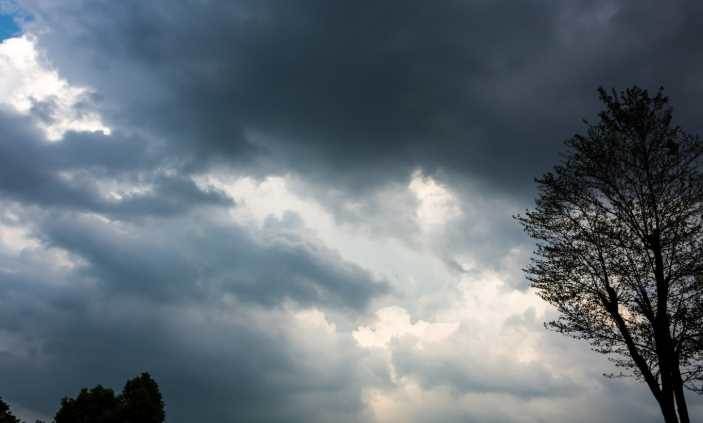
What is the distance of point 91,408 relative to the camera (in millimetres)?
66188

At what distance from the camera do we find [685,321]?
19.3 meters

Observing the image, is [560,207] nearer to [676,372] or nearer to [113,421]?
[676,372]

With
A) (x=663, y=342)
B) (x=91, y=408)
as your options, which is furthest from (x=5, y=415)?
(x=663, y=342)

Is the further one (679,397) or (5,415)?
(5,415)

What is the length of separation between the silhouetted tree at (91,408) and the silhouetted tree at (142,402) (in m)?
1.16

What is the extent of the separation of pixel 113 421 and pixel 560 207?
63.7m

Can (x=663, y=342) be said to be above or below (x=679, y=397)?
above

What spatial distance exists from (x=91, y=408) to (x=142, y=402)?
6329 mm

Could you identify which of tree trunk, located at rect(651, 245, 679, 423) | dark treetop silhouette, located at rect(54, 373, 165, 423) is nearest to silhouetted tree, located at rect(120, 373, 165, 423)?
dark treetop silhouette, located at rect(54, 373, 165, 423)

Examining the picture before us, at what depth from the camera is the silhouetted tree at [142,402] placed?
218ft

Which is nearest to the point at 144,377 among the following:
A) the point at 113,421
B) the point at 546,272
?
the point at 113,421

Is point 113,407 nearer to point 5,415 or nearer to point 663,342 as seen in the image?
point 5,415

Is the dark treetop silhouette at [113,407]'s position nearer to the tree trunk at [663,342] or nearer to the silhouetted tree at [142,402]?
the silhouetted tree at [142,402]

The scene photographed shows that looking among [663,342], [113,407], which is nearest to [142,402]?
[113,407]
